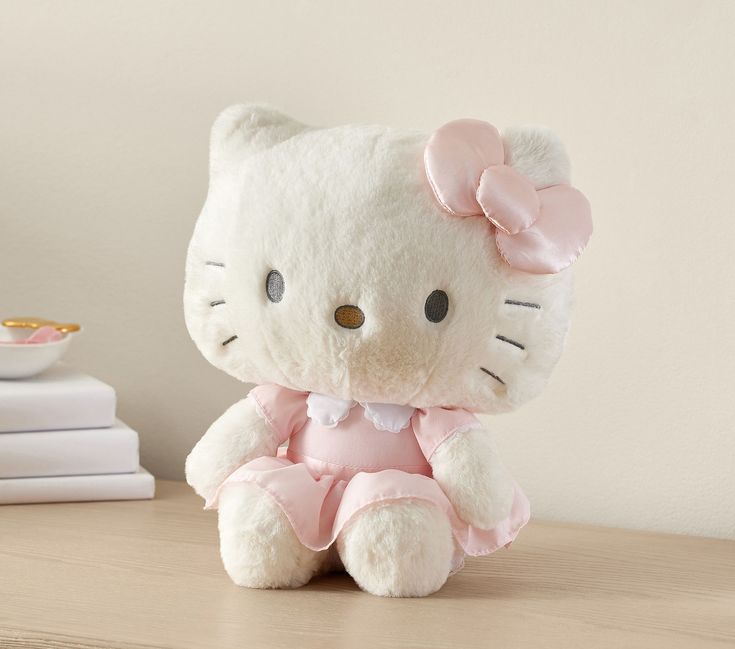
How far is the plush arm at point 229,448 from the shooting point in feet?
2.79

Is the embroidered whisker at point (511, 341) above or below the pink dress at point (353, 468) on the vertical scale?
above

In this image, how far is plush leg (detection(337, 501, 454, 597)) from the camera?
77 cm

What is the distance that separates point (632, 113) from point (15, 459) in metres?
0.69

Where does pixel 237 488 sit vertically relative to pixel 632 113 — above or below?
below

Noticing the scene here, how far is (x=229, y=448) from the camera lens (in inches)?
33.6

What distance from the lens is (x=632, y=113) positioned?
3.41ft

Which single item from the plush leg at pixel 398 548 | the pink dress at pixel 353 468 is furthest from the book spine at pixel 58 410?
the plush leg at pixel 398 548

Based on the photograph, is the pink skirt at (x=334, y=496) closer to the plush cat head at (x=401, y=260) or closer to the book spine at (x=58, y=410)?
the plush cat head at (x=401, y=260)

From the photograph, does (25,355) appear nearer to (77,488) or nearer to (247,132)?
(77,488)

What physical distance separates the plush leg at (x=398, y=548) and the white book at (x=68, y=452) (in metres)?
0.37

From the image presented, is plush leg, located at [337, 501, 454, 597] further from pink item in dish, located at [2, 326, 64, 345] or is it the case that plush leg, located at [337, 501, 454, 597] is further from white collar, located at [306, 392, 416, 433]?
pink item in dish, located at [2, 326, 64, 345]

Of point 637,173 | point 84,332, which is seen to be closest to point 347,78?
point 637,173

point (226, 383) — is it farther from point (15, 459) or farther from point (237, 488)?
point (237, 488)

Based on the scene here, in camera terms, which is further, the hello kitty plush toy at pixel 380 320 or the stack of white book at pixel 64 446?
the stack of white book at pixel 64 446
